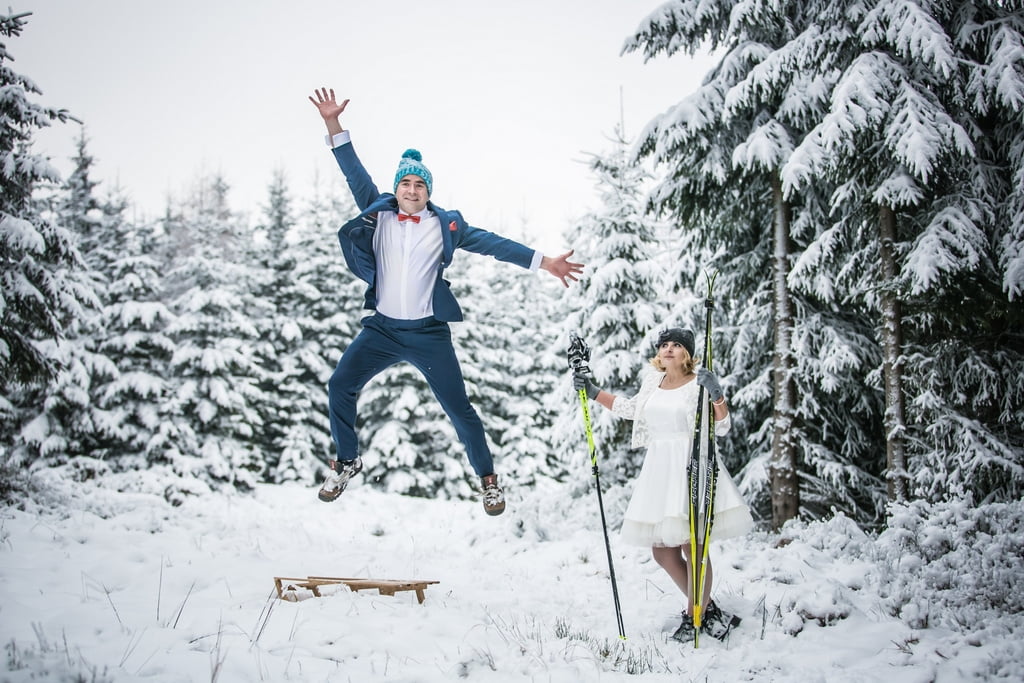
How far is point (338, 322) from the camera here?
22.2 metres

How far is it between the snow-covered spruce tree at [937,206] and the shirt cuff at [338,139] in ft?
17.2

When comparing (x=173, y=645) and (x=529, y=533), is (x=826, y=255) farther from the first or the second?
(x=173, y=645)

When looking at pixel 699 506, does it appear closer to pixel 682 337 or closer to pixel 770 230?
pixel 682 337

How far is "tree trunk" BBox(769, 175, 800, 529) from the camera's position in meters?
8.94

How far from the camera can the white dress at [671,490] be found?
5.23m

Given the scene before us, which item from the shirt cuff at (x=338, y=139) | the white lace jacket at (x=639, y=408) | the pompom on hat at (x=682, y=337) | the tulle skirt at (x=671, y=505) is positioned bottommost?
the tulle skirt at (x=671, y=505)

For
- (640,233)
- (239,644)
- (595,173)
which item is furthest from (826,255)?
(239,644)

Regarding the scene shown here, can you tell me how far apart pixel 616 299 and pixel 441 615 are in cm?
881

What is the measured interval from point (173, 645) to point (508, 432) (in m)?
19.9

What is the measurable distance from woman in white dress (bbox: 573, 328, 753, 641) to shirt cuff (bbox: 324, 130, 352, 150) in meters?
2.72

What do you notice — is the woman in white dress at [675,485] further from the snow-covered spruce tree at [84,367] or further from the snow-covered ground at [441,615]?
the snow-covered spruce tree at [84,367]

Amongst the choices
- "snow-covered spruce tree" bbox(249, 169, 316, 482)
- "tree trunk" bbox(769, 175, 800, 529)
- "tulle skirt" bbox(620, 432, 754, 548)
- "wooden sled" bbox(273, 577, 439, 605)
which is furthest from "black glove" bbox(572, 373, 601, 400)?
"snow-covered spruce tree" bbox(249, 169, 316, 482)

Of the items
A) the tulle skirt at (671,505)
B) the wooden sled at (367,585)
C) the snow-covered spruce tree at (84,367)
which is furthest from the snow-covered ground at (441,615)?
the snow-covered spruce tree at (84,367)

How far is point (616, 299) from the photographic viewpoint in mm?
13062
